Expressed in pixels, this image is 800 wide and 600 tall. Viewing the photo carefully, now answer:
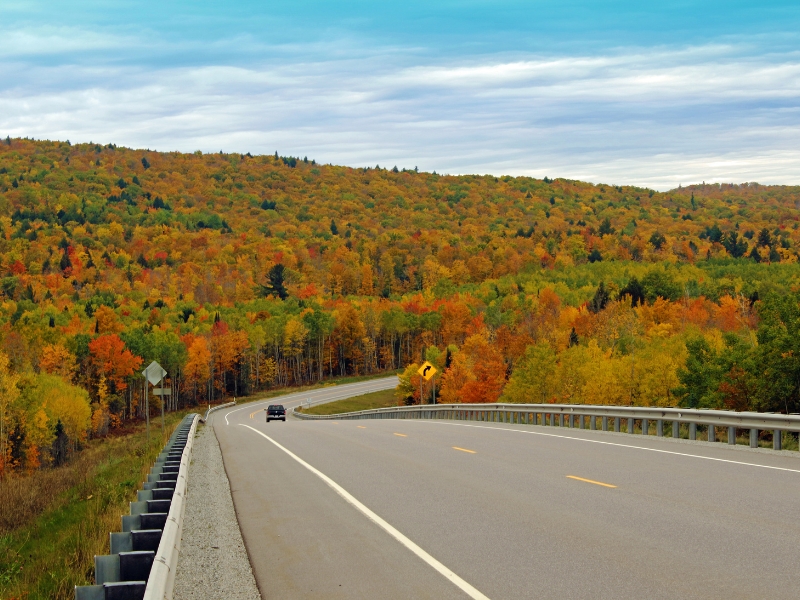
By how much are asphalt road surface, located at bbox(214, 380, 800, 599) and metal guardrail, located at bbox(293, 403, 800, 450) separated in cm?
78

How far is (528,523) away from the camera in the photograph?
35.0 ft

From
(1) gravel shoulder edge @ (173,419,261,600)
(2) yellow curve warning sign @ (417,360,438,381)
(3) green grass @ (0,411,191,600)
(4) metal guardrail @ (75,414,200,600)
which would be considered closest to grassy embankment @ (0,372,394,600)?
(3) green grass @ (0,411,191,600)

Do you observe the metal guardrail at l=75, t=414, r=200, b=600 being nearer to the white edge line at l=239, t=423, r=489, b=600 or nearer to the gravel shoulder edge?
the gravel shoulder edge

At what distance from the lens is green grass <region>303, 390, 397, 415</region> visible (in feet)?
315

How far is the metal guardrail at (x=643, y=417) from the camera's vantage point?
18469 millimetres

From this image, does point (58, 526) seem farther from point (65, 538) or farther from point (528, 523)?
point (528, 523)

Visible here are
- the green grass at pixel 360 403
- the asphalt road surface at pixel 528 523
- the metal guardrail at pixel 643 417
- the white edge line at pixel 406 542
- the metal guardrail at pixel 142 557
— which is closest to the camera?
the metal guardrail at pixel 142 557

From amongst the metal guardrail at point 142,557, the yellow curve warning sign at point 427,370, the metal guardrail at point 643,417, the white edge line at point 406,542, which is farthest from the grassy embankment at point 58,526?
the yellow curve warning sign at point 427,370

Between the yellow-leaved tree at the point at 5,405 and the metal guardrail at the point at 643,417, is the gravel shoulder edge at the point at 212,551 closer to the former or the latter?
the metal guardrail at the point at 643,417

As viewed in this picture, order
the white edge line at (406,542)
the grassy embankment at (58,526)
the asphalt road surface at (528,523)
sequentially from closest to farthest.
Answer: the white edge line at (406,542)
the asphalt road surface at (528,523)
the grassy embankment at (58,526)

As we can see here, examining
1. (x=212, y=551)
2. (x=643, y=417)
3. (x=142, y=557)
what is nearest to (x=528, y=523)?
(x=212, y=551)

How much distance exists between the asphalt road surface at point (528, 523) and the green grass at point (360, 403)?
7587 centimetres

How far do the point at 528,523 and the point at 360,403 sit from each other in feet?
312

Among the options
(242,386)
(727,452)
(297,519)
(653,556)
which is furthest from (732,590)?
(242,386)
